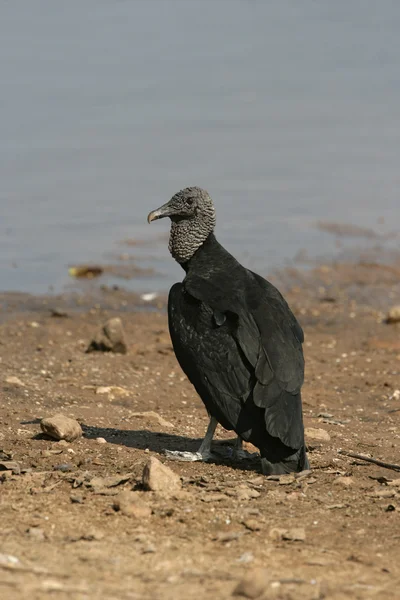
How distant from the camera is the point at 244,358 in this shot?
6.43 m

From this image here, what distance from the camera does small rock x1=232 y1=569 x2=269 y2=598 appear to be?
4.27m

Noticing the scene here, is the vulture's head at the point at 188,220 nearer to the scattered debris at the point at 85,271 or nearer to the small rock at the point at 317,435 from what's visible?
the small rock at the point at 317,435

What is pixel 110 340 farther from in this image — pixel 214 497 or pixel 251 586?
pixel 251 586

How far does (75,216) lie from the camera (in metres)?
15.6

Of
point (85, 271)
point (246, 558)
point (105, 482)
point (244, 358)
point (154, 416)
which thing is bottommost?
point (85, 271)

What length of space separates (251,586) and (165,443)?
2912 millimetres

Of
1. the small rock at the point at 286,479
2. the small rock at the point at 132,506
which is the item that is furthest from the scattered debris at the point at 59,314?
the small rock at the point at 132,506

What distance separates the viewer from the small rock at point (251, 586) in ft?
14.0

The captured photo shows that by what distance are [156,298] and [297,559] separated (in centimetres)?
787

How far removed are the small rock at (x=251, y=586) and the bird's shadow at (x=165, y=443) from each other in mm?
Result: 2301

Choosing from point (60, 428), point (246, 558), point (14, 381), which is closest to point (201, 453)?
point (60, 428)

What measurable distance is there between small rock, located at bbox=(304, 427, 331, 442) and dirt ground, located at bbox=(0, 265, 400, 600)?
16mm

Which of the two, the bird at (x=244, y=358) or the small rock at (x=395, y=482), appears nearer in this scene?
the small rock at (x=395, y=482)

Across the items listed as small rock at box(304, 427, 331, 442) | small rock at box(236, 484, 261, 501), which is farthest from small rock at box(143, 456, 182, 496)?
small rock at box(304, 427, 331, 442)
